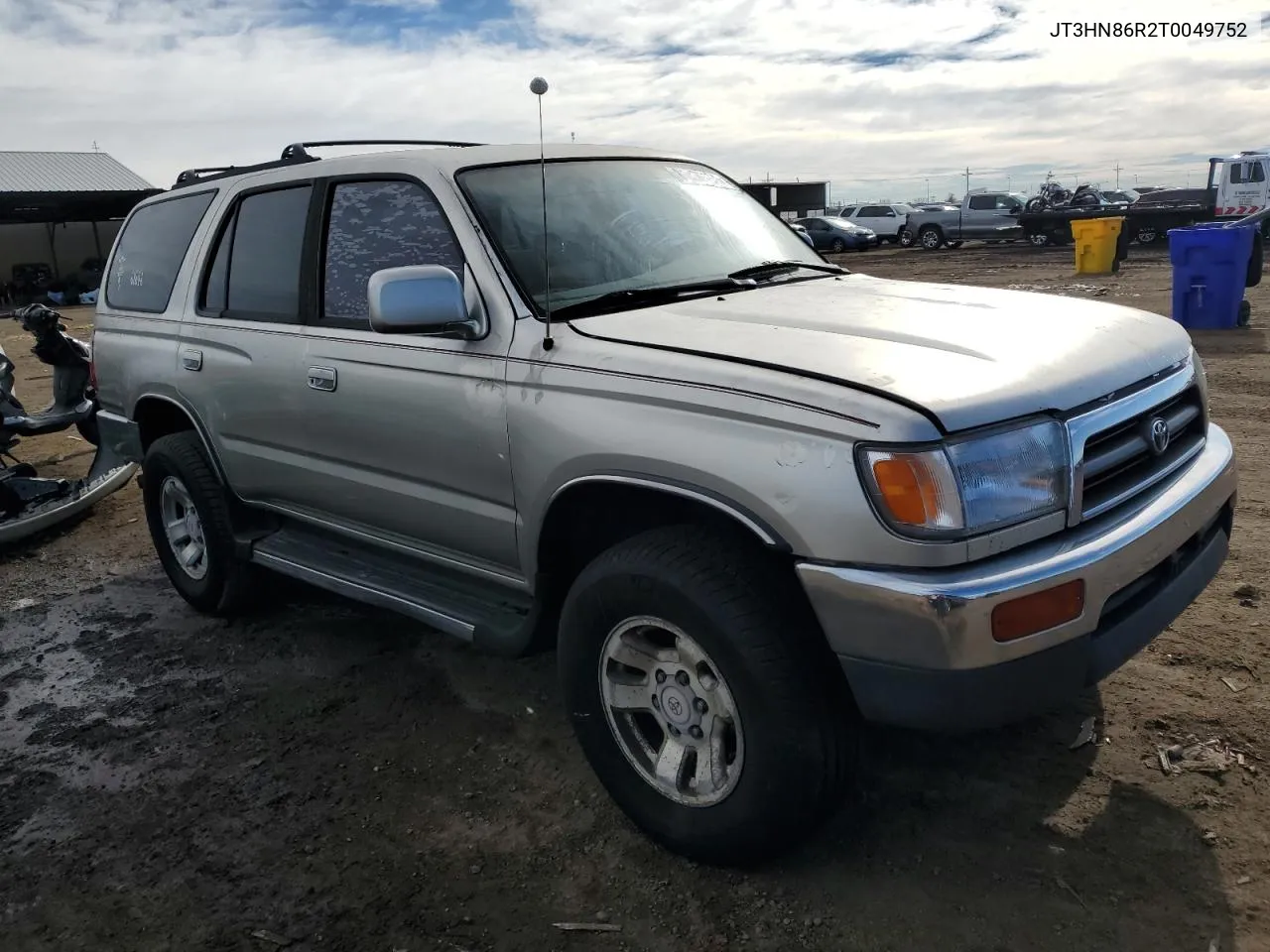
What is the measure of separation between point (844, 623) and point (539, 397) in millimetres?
1087

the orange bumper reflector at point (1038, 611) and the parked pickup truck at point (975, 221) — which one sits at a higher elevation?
the parked pickup truck at point (975, 221)

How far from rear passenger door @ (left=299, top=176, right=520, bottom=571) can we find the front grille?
156 cm

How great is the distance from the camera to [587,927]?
102 inches

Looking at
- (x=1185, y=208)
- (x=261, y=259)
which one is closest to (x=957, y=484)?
(x=261, y=259)

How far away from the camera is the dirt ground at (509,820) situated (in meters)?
2.57

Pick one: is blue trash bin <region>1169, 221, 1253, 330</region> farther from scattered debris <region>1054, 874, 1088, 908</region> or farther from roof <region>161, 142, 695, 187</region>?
scattered debris <region>1054, 874, 1088, 908</region>

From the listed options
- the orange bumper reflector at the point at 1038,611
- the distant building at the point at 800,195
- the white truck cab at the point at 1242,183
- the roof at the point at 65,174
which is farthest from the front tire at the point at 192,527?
the distant building at the point at 800,195

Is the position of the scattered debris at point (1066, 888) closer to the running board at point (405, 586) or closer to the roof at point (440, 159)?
the running board at point (405, 586)

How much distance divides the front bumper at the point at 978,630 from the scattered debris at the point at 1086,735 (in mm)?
838

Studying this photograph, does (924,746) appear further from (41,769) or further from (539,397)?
(41,769)

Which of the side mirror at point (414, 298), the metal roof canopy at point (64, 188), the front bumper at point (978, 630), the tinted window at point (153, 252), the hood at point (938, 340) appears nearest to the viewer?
the front bumper at point (978, 630)

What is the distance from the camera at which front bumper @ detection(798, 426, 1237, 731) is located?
2.20m

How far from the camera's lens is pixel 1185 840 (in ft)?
9.02

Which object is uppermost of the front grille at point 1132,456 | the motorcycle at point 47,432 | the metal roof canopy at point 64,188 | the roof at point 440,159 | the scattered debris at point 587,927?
the metal roof canopy at point 64,188
